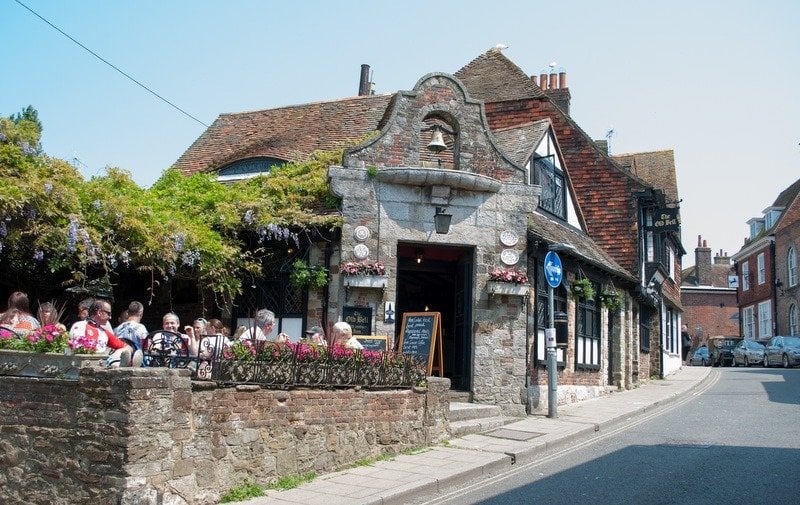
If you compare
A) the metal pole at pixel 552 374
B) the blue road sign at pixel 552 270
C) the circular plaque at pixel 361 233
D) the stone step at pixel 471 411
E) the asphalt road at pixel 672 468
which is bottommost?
the asphalt road at pixel 672 468

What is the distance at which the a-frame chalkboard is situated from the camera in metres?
13.9

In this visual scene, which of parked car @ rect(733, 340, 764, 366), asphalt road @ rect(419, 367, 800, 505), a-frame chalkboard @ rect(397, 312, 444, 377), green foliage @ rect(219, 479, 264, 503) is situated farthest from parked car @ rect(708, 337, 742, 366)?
green foliage @ rect(219, 479, 264, 503)

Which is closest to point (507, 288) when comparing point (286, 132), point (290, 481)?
point (290, 481)

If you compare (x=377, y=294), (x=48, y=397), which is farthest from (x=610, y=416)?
(x=48, y=397)

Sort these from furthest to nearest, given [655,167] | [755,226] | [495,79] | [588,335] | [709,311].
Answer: [709,311] < [755,226] < [655,167] < [495,79] < [588,335]

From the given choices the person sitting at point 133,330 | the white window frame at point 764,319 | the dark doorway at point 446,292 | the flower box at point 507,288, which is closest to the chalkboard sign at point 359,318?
the dark doorway at point 446,292

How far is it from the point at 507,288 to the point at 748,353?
27.5 metres

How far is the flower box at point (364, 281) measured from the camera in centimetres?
1364

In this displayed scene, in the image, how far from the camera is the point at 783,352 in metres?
33.8

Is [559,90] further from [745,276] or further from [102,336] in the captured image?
[745,276]

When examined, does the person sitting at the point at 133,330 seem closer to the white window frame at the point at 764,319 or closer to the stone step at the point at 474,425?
the stone step at the point at 474,425

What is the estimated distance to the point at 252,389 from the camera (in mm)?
8461

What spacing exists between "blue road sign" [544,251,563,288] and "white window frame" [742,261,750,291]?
4110 centimetres

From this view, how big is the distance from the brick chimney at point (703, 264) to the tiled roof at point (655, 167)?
35.0 metres
